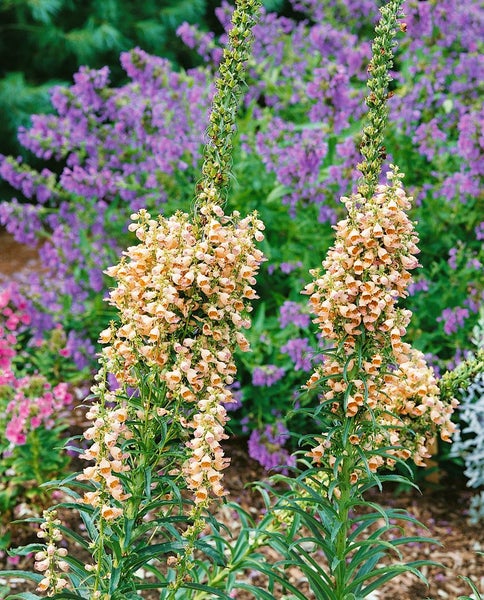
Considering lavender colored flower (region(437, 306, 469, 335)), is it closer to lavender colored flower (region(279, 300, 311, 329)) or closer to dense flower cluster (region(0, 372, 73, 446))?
lavender colored flower (region(279, 300, 311, 329))

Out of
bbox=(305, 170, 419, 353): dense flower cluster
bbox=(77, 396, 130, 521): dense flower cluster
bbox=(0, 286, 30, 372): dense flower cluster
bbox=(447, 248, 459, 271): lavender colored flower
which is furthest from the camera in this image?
bbox=(447, 248, 459, 271): lavender colored flower

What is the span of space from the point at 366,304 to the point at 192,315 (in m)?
0.43

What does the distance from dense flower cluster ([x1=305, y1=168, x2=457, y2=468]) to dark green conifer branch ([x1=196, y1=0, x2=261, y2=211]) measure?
32 centimetres

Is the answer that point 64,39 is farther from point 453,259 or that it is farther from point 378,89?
point 378,89

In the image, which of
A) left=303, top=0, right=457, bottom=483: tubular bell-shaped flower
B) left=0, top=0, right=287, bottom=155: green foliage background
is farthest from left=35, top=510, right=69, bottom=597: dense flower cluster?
left=0, top=0, right=287, bottom=155: green foliage background

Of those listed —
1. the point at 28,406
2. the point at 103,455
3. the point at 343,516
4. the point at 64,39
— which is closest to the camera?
the point at 103,455

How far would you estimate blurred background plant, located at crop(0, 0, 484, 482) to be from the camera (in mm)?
4039

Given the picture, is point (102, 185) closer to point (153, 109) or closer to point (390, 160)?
point (153, 109)

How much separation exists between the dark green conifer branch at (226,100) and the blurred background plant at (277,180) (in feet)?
6.05

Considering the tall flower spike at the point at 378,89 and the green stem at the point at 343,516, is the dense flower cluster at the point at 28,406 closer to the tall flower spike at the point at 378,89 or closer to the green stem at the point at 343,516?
the green stem at the point at 343,516

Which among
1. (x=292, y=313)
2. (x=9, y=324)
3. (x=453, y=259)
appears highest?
(x=453, y=259)

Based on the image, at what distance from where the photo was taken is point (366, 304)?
207 cm

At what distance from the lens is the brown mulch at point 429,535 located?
3453 mm

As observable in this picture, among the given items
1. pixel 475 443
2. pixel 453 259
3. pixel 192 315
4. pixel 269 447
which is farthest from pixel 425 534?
pixel 192 315
